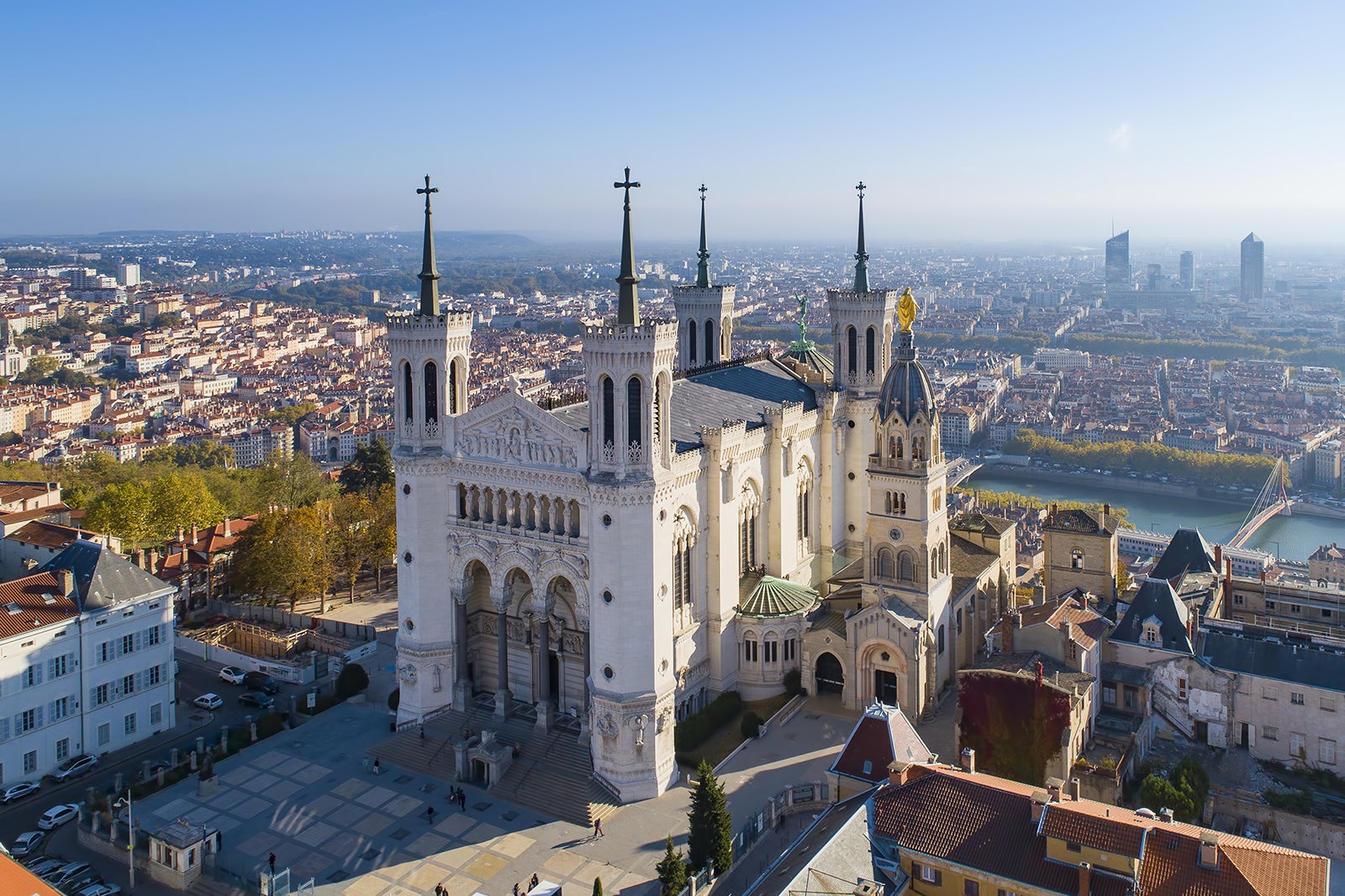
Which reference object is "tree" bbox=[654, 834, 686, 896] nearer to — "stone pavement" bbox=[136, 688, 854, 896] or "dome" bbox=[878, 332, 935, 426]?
"stone pavement" bbox=[136, 688, 854, 896]

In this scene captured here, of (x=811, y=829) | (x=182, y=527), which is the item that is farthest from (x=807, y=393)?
(x=182, y=527)

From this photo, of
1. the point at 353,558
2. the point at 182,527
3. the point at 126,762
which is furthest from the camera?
the point at 182,527

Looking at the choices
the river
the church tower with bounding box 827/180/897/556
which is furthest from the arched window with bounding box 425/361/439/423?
the river

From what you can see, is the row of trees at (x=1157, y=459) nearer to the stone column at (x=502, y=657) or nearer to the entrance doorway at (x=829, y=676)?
the entrance doorway at (x=829, y=676)

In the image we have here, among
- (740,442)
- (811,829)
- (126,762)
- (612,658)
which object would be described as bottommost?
(126,762)

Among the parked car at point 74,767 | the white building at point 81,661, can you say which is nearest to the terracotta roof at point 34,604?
the white building at point 81,661

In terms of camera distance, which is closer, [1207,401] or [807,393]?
[807,393]

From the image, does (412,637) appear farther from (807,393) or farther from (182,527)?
(182,527)
